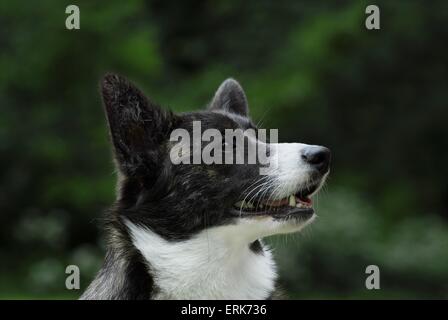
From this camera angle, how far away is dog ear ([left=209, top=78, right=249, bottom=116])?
605cm

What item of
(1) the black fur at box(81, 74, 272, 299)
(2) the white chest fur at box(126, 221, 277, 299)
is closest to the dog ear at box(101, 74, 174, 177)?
(1) the black fur at box(81, 74, 272, 299)

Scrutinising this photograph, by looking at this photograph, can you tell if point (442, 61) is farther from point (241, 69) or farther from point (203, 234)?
point (203, 234)

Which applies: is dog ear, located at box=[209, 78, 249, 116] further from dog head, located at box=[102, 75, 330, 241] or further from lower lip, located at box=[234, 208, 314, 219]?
lower lip, located at box=[234, 208, 314, 219]

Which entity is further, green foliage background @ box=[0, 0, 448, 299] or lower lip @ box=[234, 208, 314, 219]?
green foliage background @ box=[0, 0, 448, 299]

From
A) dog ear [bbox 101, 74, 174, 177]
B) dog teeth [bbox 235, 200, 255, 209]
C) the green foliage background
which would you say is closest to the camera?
dog ear [bbox 101, 74, 174, 177]

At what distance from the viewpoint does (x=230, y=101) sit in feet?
19.9

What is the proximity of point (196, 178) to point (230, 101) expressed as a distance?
977mm

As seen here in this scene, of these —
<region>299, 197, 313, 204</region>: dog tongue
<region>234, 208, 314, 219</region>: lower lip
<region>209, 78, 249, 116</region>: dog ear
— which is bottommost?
<region>234, 208, 314, 219</region>: lower lip

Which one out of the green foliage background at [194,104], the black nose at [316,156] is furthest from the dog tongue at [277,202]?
the green foliage background at [194,104]

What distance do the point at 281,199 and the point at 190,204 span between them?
54 cm

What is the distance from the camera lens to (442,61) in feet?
60.0

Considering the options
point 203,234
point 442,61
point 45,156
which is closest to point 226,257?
point 203,234

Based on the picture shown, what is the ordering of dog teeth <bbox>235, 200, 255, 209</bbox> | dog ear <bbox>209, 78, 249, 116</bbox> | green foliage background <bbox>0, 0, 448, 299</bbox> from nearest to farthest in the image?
1. dog teeth <bbox>235, 200, 255, 209</bbox>
2. dog ear <bbox>209, 78, 249, 116</bbox>
3. green foliage background <bbox>0, 0, 448, 299</bbox>

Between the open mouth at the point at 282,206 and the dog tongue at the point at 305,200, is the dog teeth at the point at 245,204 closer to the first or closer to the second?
the open mouth at the point at 282,206
